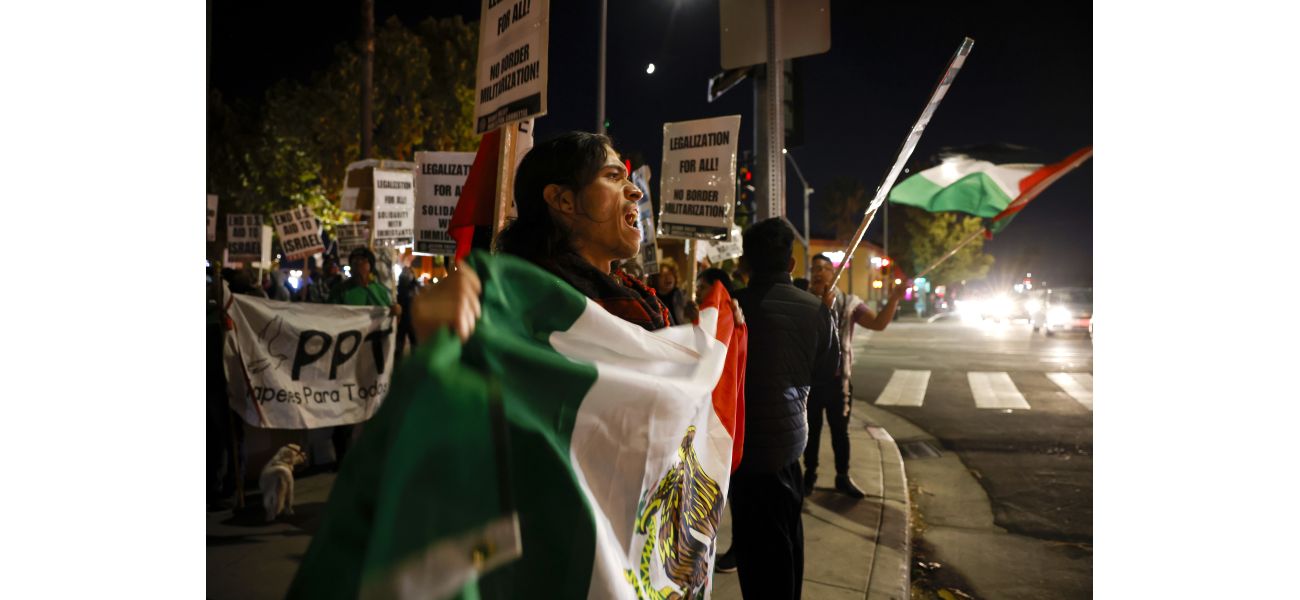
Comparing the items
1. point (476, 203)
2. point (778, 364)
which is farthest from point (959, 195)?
point (476, 203)

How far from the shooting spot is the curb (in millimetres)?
4102

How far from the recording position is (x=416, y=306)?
123 centimetres

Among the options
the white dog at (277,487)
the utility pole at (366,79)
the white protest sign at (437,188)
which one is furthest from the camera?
the utility pole at (366,79)

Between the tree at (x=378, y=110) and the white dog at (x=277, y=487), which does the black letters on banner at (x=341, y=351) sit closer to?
the white dog at (x=277, y=487)

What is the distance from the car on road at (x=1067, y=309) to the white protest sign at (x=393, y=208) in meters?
23.4

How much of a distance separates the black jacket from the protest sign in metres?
3.87

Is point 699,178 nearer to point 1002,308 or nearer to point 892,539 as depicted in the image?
point 892,539

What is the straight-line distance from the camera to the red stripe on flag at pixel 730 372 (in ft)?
7.32

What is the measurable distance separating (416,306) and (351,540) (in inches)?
15.7

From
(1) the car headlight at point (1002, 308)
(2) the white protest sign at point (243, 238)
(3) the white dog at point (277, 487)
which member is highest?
(2) the white protest sign at point (243, 238)

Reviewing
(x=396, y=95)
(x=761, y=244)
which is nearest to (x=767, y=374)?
(x=761, y=244)

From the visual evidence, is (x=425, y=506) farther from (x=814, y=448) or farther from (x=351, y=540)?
(x=814, y=448)

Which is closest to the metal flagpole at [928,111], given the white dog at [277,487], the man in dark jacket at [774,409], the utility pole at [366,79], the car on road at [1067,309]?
the man in dark jacket at [774,409]

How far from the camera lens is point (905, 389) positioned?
12586 mm
